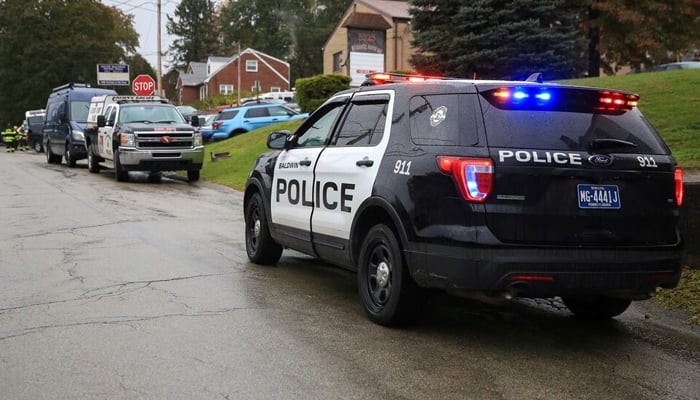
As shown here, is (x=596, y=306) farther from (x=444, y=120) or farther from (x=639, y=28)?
(x=639, y=28)

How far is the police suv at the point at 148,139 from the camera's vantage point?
18672 mm

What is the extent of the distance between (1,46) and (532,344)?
6749cm

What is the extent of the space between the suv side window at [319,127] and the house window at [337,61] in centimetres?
4401

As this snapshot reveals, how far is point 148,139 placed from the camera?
18.6 metres

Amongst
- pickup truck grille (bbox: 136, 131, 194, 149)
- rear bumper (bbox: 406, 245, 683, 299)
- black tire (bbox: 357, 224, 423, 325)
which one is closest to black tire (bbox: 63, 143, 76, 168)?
pickup truck grille (bbox: 136, 131, 194, 149)

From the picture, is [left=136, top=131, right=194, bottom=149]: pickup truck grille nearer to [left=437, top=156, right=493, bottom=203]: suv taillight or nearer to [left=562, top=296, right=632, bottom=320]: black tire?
[left=562, top=296, right=632, bottom=320]: black tire

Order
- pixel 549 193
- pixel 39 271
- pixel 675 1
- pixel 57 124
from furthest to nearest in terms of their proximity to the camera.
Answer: pixel 57 124, pixel 675 1, pixel 39 271, pixel 549 193

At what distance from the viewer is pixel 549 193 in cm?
502

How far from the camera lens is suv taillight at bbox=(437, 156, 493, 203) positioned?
496cm

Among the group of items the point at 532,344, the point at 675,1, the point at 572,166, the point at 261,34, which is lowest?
the point at 532,344

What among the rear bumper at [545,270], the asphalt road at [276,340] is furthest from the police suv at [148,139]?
the rear bumper at [545,270]

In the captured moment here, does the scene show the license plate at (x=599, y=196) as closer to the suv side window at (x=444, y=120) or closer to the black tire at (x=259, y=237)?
the suv side window at (x=444, y=120)

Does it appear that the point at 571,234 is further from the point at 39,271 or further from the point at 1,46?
the point at 1,46

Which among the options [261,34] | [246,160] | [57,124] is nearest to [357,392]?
[246,160]
